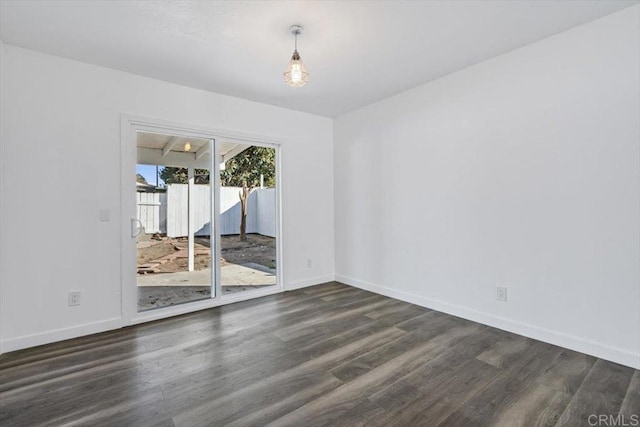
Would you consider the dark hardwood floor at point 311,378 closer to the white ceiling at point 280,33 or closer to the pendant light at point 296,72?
the pendant light at point 296,72

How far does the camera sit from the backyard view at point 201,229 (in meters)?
3.33

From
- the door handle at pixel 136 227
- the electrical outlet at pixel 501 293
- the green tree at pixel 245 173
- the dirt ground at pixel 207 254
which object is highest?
the green tree at pixel 245 173

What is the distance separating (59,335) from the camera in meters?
2.67

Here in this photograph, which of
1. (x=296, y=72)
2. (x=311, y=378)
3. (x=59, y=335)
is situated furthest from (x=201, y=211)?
(x=311, y=378)

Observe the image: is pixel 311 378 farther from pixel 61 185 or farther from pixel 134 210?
pixel 61 185

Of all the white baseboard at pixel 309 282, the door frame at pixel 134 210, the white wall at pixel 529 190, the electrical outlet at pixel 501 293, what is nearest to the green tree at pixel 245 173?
the door frame at pixel 134 210

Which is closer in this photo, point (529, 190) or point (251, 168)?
point (529, 190)

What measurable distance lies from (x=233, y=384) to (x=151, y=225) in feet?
6.82

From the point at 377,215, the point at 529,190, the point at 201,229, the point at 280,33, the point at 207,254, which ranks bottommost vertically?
the point at 207,254

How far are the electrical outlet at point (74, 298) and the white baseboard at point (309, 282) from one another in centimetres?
228

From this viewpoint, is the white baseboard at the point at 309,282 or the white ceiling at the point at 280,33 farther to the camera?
the white baseboard at the point at 309,282

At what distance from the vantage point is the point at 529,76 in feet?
8.57

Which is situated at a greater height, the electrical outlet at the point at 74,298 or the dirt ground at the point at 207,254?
the dirt ground at the point at 207,254

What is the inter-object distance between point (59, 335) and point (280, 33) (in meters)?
3.27
